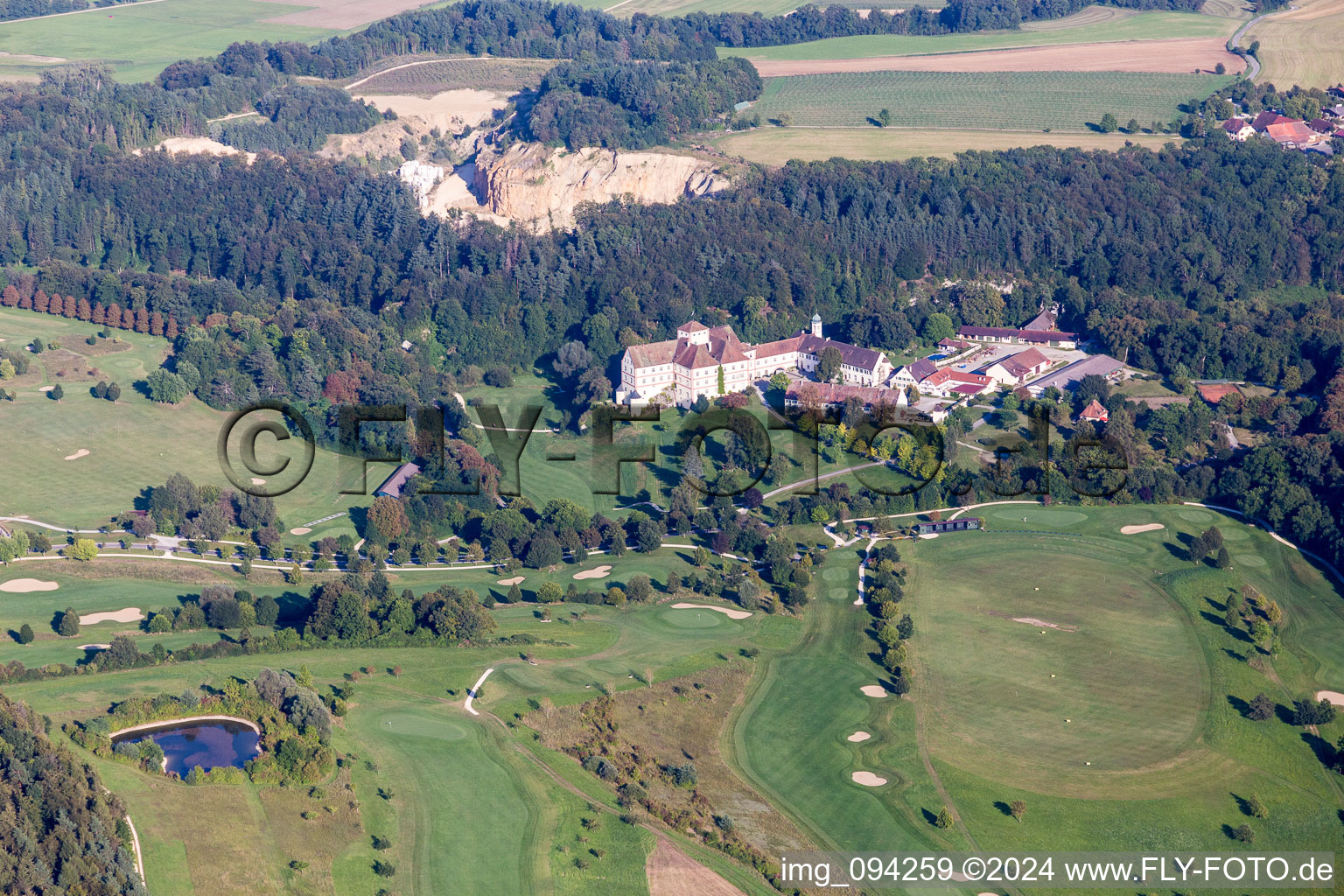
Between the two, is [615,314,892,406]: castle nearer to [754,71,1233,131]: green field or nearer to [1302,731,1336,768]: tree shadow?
[1302,731,1336,768]: tree shadow

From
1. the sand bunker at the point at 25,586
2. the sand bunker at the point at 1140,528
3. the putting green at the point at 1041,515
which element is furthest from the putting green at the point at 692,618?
the sand bunker at the point at 25,586

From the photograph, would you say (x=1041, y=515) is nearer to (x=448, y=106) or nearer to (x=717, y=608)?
(x=717, y=608)

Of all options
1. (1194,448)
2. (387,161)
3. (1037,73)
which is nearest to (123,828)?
(1194,448)

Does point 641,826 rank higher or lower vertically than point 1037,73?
lower

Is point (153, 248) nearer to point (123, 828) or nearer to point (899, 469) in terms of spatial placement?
point (899, 469)

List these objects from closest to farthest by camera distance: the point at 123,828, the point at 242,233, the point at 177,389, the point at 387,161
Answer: the point at 123,828 → the point at 177,389 → the point at 242,233 → the point at 387,161

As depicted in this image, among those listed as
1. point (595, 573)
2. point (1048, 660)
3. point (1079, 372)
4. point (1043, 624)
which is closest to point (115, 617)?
point (595, 573)
